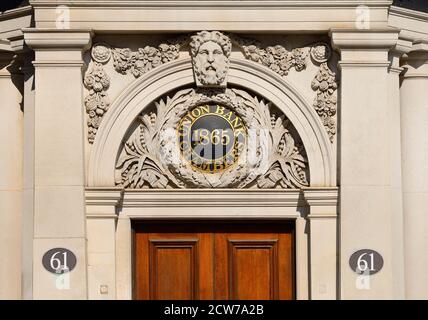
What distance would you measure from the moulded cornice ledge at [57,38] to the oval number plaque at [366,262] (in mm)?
4464

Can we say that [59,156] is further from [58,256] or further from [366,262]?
[366,262]

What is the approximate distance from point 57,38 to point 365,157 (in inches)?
169

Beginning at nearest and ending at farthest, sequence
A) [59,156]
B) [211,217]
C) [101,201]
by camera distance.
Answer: [59,156] → [101,201] → [211,217]

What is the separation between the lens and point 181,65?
944 inches

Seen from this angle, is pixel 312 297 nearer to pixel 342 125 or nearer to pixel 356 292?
pixel 356 292

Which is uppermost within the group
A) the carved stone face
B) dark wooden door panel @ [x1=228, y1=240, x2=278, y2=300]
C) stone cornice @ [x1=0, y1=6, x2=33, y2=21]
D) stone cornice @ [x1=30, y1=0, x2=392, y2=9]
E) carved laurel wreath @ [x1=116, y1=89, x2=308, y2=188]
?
stone cornice @ [x1=0, y1=6, x2=33, y2=21]

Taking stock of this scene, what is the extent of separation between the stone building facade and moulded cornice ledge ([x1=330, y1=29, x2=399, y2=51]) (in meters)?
0.02

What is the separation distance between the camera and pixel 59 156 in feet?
77.5

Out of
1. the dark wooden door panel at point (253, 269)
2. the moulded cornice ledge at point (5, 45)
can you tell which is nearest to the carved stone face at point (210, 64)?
the dark wooden door panel at point (253, 269)

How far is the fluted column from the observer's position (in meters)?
24.6

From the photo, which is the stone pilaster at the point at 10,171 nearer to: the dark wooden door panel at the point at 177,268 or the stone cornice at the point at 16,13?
the stone cornice at the point at 16,13

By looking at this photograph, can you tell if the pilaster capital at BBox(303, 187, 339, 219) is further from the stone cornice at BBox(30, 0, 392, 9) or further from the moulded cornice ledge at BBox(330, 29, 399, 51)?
the stone cornice at BBox(30, 0, 392, 9)

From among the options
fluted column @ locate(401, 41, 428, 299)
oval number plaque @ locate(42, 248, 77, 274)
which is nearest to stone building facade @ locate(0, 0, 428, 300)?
oval number plaque @ locate(42, 248, 77, 274)

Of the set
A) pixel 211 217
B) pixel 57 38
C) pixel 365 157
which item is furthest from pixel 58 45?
pixel 365 157
